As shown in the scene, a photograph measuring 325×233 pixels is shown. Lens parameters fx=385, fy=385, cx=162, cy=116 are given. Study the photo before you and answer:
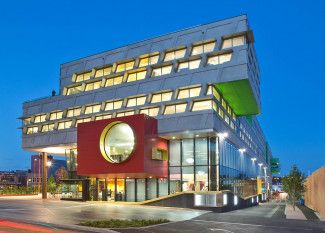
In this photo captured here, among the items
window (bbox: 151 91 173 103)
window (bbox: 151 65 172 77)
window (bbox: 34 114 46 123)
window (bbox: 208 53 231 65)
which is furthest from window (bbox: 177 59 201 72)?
window (bbox: 34 114 46 123)

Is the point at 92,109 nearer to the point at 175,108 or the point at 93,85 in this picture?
the point at 93,85

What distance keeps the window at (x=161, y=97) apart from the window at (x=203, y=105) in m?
4.02

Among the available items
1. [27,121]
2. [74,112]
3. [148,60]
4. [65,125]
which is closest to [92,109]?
[74,112]

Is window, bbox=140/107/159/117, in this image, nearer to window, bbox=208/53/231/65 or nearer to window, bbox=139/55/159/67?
window, bbox=139/55/159/67

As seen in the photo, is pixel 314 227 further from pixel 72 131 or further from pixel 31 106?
pixel 31 106

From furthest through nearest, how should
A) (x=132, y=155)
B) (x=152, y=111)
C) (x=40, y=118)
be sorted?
(x=40, y=118)
(x=152, y=111)
(x=132, y=155)

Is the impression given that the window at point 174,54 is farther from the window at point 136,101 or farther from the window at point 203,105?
the window at point 203,105

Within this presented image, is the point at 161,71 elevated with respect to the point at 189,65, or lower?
lower

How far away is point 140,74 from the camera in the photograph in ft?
168

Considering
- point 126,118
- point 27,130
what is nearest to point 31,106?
point 27,130

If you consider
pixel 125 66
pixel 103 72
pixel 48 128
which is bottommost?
pixel 48 128

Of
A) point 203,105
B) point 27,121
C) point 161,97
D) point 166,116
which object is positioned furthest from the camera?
point 27,121

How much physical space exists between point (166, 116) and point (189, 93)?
3817 millimetres

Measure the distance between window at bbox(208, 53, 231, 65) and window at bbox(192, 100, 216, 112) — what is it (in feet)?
16.7
